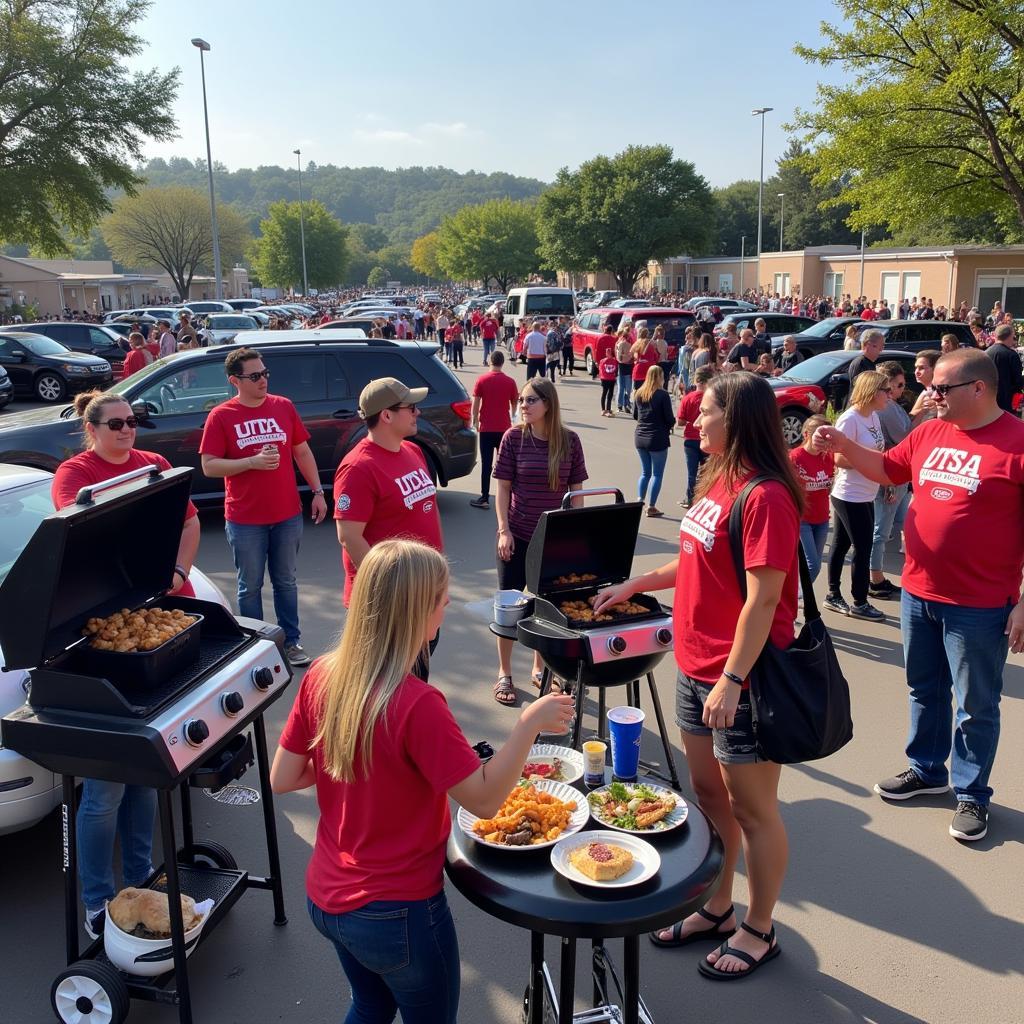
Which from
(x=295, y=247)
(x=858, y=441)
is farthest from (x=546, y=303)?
(x=295, y=247)

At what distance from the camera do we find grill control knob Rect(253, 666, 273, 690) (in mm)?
3168

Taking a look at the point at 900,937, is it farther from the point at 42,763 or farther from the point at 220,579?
the point at 220,579

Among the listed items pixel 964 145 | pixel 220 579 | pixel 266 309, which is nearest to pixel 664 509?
pixel 220 579

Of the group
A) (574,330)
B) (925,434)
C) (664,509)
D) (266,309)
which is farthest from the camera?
(266,309)

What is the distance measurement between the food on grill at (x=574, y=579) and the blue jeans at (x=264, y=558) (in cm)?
227

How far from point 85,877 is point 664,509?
7994 mm

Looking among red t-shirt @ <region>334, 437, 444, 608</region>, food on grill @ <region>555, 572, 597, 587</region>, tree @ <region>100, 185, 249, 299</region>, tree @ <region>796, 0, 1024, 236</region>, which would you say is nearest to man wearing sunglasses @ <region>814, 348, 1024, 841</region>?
food on grill @ <region>555, 572, 597, 587</region>

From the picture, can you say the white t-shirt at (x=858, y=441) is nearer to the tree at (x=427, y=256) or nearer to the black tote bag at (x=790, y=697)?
the black tote bag at (x=790, y=697)

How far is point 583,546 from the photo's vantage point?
14.2ft

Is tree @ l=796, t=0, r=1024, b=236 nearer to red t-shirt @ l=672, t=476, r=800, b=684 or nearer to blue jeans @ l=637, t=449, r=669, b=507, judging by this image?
blue jeans @ l=637, t=449, r=669, b=507

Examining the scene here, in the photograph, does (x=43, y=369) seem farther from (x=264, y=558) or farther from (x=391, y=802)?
(x=391, y=802)

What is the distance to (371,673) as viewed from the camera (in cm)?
207

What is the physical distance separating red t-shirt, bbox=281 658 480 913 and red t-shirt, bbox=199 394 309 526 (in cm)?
353

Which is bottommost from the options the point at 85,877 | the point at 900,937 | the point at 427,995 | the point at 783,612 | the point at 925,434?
the point at 900,937
